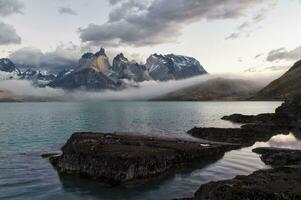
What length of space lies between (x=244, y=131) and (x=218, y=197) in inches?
2810

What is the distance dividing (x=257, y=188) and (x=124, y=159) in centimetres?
2169

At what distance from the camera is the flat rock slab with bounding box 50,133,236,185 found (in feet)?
176

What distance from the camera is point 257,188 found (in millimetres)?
38125

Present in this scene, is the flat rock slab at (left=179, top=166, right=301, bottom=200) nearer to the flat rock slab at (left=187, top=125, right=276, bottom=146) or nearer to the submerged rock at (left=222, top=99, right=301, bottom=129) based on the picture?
the flat rock slab at (left=187, top=125, right=276, bottom=146)

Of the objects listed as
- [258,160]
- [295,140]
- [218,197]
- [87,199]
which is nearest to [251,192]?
[218,197]

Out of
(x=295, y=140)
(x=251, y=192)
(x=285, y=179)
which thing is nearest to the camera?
(x=251, y=192)

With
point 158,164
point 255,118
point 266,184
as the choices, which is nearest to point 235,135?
point 158,164

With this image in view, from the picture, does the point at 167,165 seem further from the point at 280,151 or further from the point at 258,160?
the point at 280,151

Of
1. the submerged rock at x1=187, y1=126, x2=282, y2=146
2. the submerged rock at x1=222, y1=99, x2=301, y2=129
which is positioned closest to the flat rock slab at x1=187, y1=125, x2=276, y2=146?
the submerged rock at x1=187, y1=126, x2=282, y2=146

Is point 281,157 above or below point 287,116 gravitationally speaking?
below

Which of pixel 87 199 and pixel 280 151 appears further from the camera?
pixel 280 151

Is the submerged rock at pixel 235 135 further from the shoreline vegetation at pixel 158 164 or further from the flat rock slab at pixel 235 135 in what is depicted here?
the shoreline vegetation at pixel 158 164

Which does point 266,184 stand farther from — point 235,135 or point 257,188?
point 235,135

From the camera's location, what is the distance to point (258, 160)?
6938cm
